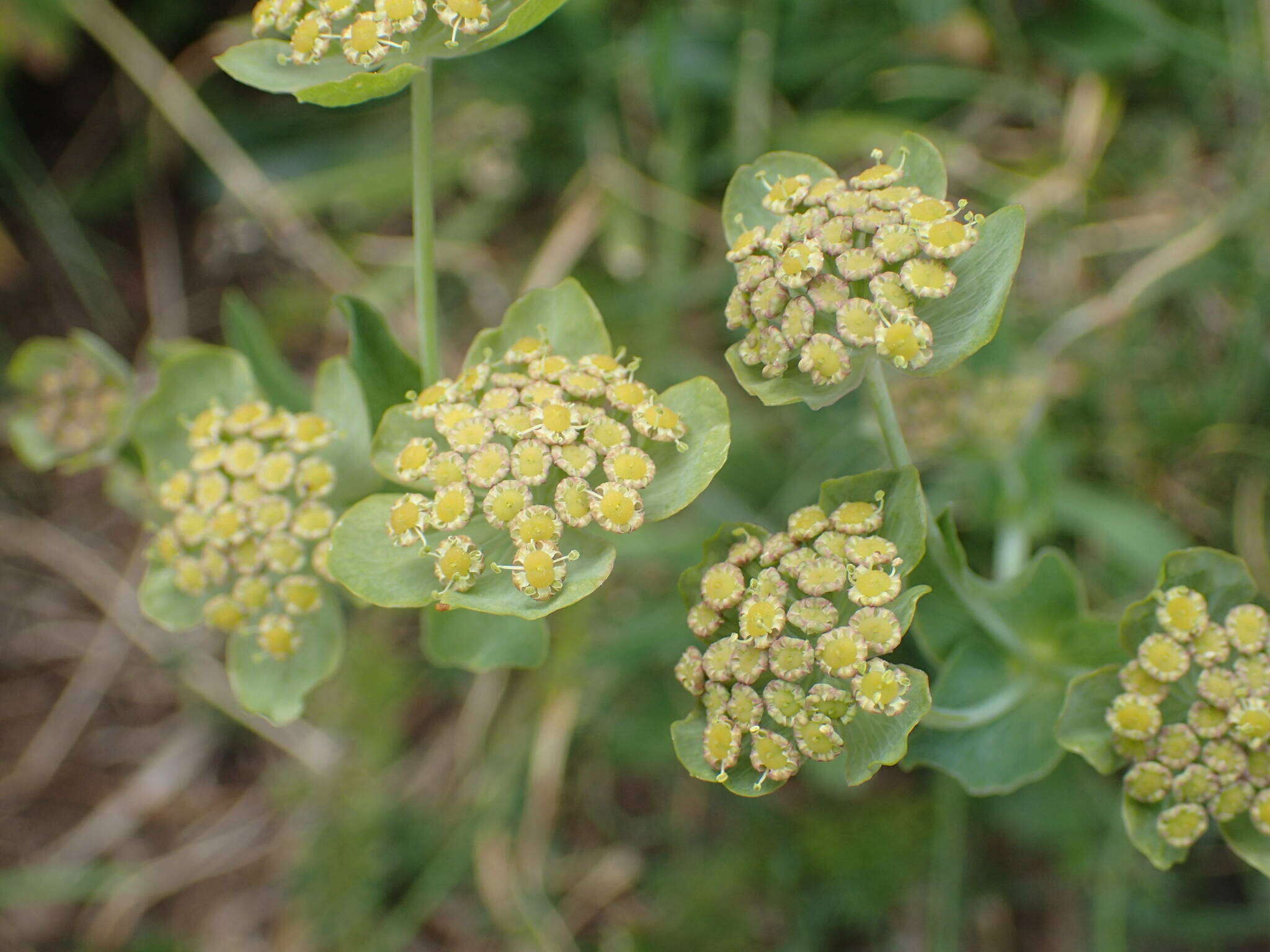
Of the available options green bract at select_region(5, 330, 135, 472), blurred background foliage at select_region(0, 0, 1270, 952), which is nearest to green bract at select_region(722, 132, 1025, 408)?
blurred background foliage at select_region(0, 0, 1270, 952)

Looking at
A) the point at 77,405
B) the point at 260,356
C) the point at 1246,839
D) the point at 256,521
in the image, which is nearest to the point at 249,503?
the point at 256,521

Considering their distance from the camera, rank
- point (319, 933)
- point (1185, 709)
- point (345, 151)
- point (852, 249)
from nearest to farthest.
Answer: point (852, 249)
point (1185, 709)
point (319, 933)
point (345, 151)

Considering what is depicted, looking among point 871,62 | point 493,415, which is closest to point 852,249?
point 493,415

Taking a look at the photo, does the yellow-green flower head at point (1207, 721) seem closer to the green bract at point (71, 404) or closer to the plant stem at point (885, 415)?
the plant stem at point (885, 415)

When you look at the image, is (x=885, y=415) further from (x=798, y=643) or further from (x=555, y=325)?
(x=555, y=325)

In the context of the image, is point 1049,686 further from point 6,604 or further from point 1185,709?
point 6,604

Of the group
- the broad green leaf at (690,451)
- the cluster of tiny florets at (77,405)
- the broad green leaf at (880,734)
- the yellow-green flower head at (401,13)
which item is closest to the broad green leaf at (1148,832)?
the broad green leaf at (880,734)

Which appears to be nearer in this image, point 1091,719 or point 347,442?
point 1091,719
